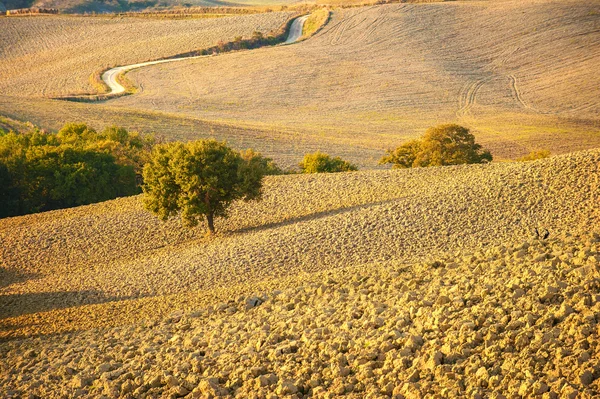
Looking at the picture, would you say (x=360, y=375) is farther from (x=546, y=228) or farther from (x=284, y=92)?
(x=284, y=92)

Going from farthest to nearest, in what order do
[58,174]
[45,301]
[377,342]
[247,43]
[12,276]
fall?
[247,43]
[58,174]
[12,276]
[45,301]
[377,342]

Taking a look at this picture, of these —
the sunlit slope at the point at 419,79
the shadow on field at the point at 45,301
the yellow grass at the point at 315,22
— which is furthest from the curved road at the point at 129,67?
the shadow on field at the point at 45,301

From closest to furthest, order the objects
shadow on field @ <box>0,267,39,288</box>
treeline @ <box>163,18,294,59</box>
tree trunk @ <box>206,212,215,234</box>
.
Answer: shadow on field @ <box>0,267,39,288</box>, tree trunk @ <box>206,212,215,234</box>, treeline @ <box>163,18,294,59</box>

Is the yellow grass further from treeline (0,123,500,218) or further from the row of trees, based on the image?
treeline (0,123,500,218)

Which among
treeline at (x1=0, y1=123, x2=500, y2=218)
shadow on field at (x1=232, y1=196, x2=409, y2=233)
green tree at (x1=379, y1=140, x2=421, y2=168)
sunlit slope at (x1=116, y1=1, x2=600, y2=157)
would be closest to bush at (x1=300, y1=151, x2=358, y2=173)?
treeline at (x1=0, y1=123, x2=500, y2=218)

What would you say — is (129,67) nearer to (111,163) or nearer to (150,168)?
(111,163)

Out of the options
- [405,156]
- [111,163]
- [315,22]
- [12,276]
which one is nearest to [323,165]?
[405,156]
